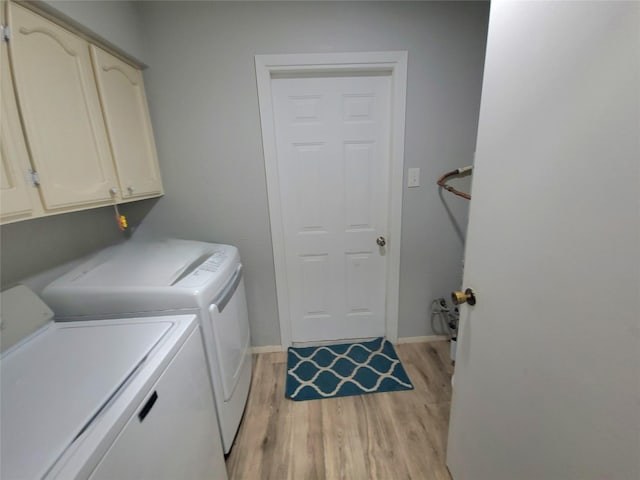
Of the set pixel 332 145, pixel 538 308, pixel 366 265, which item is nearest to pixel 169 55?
pixel 332 145

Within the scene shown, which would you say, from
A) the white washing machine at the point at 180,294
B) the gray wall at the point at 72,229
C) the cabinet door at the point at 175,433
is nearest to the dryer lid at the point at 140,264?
the white washing machine at the point at 180,294

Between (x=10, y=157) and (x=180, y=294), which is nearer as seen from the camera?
(x=10, y=157)

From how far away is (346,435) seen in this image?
1461 millimetres

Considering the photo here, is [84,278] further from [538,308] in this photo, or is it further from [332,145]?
[538,308]

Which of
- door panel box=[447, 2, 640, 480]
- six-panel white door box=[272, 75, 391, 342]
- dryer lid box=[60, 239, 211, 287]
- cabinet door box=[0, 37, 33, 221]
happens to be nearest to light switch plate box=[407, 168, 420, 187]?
six-panel white door box=[272, 75, 391, 342]

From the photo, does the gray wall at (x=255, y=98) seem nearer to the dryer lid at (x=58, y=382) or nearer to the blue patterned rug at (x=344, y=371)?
the blue patterned rug at (x=344, y=371)

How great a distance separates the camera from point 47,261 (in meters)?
1.21

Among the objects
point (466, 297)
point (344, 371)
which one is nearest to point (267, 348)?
point (344, 371)

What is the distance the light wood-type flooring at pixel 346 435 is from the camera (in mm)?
1302

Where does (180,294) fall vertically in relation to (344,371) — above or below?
above

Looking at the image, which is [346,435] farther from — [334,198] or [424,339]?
[334,198]

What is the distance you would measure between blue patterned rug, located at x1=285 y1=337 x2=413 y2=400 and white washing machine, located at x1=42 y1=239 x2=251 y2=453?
1.29 ft

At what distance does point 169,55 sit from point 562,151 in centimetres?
194

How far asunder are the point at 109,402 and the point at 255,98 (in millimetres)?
1616
